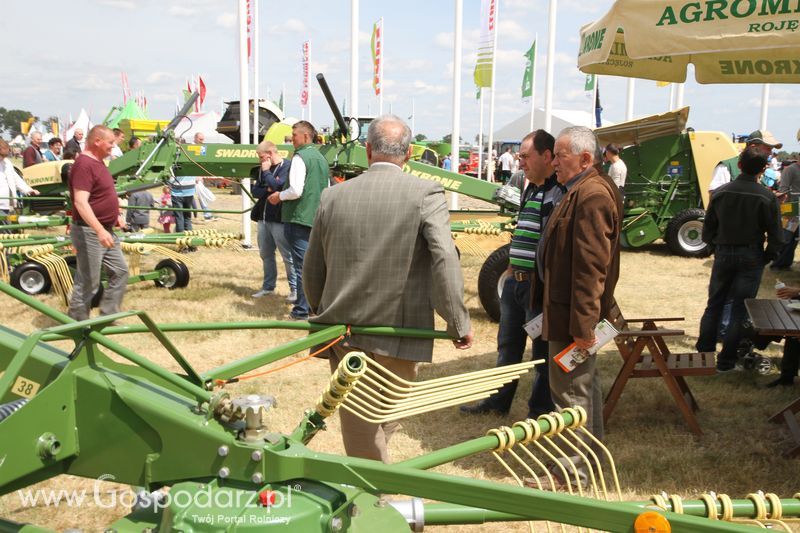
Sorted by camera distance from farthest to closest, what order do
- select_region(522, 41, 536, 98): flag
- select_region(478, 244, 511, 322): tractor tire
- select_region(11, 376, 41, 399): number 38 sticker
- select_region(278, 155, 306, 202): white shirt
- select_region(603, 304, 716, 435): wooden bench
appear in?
select_region(522, 41, 536, 98): flag < select_region(278, 155, 306, 202): white shirt < select_region(478, 244, 511, 322): tractor tire < select_region(603, 304, 716, 435): wooden bench < select_region(11, 376, 41, 399): number 38 sticker

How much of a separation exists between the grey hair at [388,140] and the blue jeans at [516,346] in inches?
63.2

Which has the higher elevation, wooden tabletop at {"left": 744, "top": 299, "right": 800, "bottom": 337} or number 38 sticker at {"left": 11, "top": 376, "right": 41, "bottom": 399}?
number 38 sticker at {"left": 11, "top": 376, "right": 41, "bottom": 399}

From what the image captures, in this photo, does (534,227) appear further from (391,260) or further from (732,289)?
(732,289)

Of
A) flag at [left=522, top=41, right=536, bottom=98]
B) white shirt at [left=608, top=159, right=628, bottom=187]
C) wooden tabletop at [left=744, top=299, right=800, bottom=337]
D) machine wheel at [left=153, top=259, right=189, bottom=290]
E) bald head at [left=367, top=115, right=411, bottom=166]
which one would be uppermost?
flag at [left=522, top=41, right=536, bottom=98]

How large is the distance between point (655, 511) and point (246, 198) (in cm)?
990

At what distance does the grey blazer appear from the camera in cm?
285

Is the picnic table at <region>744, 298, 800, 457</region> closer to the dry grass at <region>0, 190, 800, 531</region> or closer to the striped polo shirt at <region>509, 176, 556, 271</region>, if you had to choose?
the dry grass at <region>0, 190, 800, 531</region>

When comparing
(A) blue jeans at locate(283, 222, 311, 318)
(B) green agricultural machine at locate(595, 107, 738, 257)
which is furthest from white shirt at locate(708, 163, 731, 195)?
(A) blue jeans at locate(283, 222, 311, 318)

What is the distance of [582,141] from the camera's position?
3.45 m

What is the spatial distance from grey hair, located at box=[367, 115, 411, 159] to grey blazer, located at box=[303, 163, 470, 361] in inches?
2.5

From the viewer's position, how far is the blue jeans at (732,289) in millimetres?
5625

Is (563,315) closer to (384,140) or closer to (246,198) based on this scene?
(384,140)

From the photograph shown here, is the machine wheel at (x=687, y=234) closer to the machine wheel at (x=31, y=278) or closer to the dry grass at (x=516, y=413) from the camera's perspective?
the dry grass at (x=516, y=413)

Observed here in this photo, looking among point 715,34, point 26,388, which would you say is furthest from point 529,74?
point 26,388
